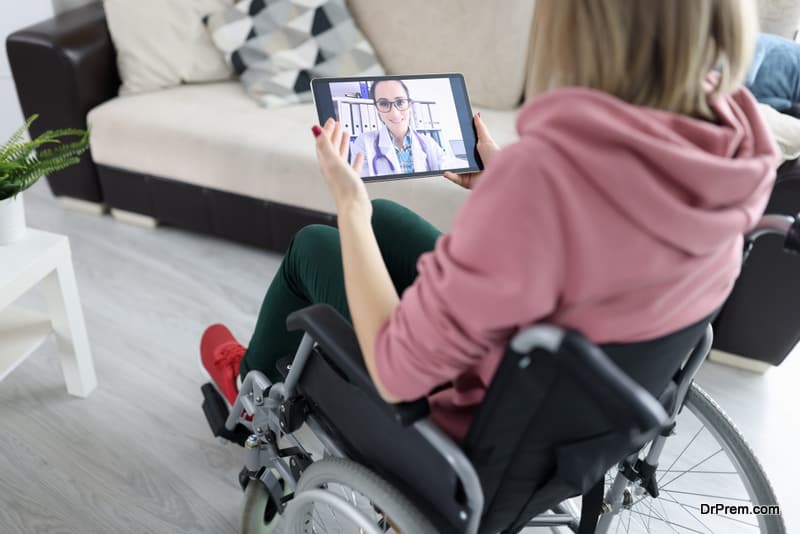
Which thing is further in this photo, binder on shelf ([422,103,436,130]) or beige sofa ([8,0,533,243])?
beige sofa ([8,0,533,243])

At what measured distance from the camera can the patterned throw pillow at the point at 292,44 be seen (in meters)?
2.06

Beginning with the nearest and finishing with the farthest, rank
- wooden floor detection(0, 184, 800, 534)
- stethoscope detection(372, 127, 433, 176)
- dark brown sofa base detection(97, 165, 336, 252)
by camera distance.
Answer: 1. stethoscope detection(372, 127, 433, 176)
2. wooden floor detection(0, 184, 800, 534)
3. dark brown sofa base detection(97, 165, 336, 252)

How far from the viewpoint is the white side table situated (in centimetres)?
127

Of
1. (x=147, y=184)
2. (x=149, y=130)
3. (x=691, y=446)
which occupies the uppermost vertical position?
(x=149, y=130)

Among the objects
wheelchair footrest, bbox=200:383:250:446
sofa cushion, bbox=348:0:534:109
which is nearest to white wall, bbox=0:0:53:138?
sofa cushion, bbox=348:0:534:109

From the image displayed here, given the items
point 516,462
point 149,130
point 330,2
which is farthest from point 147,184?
point 516,462

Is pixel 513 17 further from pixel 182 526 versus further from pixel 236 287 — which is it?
pixel 182 526

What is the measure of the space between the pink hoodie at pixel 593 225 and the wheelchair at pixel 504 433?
0.12 ft

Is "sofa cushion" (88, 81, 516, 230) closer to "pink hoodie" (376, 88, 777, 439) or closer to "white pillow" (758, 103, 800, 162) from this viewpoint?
"white pillow" (758, 103, 800, 162)

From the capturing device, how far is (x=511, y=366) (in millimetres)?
631

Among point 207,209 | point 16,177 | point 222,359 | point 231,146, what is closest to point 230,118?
point 231,146

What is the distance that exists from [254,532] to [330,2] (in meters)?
1.60

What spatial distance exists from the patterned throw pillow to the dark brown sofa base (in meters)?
0.36

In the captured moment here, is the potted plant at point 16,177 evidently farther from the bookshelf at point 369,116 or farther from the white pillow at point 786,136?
the white pillow at point 786,136
